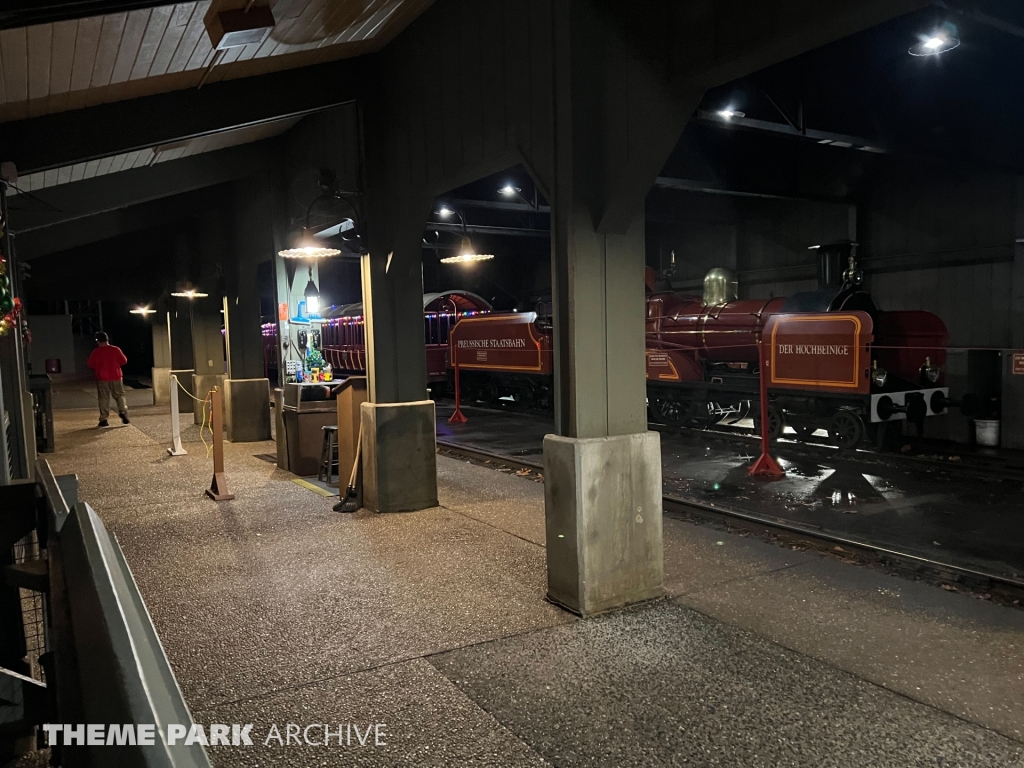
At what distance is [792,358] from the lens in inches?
477

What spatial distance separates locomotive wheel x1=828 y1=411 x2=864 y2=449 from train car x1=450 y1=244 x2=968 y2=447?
0.06ft

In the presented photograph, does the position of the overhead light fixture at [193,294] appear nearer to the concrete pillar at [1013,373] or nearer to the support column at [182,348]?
the support column at [182,348]

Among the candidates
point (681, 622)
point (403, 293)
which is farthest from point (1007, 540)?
point (403, 293)

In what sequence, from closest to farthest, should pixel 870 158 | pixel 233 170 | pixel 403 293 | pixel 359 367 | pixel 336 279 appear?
pixel 403 293, pixel 233 170, pixel 870 158, pixel 359 367, pixel 336 279

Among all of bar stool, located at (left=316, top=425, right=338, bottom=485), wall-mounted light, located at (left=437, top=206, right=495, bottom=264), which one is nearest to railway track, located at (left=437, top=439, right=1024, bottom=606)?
bar stool, located at (left=316, top=425, right=338, bottom=485)

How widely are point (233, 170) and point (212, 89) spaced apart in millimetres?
4159

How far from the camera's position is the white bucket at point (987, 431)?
12.2 m

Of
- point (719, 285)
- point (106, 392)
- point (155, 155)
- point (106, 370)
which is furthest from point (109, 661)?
point (106, 392)

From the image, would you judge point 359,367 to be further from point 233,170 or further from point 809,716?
point 809,716

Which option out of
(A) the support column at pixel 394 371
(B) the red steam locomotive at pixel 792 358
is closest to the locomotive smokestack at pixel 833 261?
(B) the red steam locomotive at pixel 792 358

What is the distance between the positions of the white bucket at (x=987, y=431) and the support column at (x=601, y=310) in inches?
385

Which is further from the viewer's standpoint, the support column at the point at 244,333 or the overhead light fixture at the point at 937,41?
the support column at the point at 244,333

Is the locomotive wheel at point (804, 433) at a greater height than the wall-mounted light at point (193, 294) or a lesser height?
lesser

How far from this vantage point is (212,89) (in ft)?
23.2
